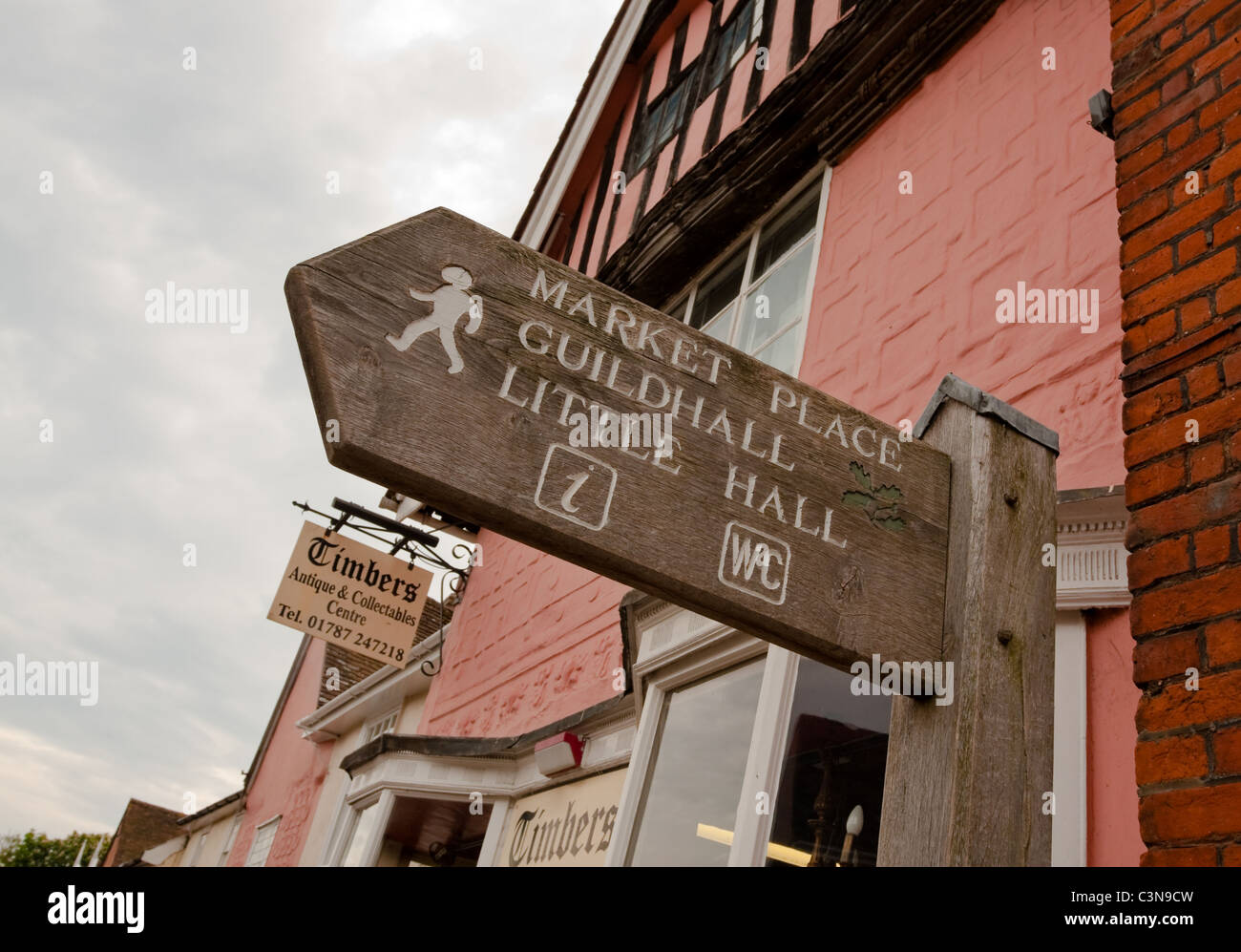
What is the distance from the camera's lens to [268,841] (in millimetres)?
12781

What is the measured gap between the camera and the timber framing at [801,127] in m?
5.65

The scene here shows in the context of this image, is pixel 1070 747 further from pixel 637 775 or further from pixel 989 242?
pixel 989 242

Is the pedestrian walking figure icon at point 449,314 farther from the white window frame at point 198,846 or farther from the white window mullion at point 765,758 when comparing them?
the white window frame at point 198,846

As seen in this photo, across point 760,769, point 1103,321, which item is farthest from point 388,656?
point 1103,321

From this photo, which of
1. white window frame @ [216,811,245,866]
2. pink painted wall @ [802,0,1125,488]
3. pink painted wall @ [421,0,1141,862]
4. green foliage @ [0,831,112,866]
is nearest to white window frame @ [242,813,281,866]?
white window frame @ [216,811,245,866]

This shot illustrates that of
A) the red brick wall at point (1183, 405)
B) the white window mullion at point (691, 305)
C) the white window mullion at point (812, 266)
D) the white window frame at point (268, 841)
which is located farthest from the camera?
the white window frame at point (268, 841)

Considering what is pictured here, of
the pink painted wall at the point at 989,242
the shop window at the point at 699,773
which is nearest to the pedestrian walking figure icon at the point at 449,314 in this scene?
the pink painted wall at the point at 989,242

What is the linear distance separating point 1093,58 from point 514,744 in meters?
4.76

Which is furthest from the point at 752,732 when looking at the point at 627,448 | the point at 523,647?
the point at 523,647

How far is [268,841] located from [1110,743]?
1229cm

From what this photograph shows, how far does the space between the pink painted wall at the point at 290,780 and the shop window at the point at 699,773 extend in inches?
317

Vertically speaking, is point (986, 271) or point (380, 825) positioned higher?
point (986, 271)

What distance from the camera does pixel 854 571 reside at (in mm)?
1728
